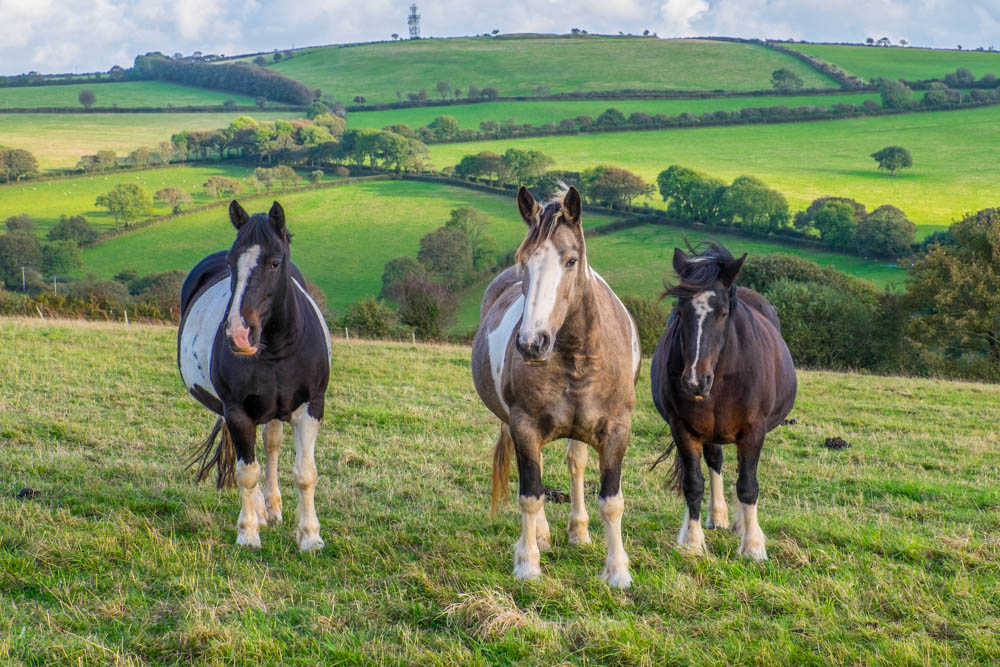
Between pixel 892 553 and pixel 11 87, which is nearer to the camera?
pixel 892 553

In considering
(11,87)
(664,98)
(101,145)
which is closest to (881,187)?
(664,98)

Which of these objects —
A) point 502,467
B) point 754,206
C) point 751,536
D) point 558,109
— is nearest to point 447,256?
point 754,206

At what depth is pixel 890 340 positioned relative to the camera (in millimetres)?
39594

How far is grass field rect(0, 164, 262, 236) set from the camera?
7012 cm

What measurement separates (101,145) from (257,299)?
99057 millimetres

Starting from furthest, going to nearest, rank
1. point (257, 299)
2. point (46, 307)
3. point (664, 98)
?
point (664, 98)
point (46, 307)
point (257, 299)

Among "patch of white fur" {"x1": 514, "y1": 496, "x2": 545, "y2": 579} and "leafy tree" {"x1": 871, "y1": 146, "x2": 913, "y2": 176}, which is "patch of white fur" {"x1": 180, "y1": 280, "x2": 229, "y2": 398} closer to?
"patch of white fur" {"x1": 514, "y1": 496, "x2": 545, "y2": 579}

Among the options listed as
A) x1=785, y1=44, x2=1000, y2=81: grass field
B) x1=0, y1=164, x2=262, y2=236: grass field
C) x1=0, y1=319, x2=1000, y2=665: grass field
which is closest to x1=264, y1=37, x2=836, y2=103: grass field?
x1=785, y1=44, x2=1000, y2=81: grass field

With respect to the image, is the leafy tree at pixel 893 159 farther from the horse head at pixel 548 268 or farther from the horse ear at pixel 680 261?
the horse head at pixel 548 268

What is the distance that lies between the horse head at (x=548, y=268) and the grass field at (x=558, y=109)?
328 feet

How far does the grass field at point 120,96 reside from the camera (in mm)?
113125

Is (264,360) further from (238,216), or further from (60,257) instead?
(60,257)

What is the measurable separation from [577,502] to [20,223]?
71.1m

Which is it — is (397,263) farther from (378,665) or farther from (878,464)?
(378,665)
